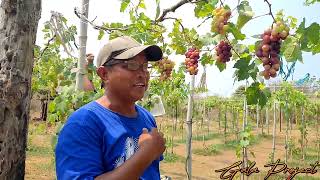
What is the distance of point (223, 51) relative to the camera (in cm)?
215

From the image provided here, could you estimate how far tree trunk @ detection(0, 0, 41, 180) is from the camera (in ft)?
5.40

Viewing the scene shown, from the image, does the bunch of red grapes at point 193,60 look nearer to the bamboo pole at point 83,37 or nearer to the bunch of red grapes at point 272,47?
the bamboo pole at point 83,37

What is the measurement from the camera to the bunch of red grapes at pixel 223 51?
213 centimetres

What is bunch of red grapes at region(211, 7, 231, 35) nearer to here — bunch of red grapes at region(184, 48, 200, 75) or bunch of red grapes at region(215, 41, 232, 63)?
bunch of red grapes at region(215, 41, 232, 63)

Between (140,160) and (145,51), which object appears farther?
(145,51)

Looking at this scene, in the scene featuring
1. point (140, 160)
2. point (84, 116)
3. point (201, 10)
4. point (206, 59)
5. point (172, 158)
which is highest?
point (201, 10)

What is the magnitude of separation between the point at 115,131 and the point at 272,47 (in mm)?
785

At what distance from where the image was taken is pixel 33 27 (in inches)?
67.8

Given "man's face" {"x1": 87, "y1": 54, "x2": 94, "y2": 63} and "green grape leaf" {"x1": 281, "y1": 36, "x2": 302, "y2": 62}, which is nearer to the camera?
"green grape leaf" {"x1": 281, "y1": 36, "x2": 302, "y2": 62}

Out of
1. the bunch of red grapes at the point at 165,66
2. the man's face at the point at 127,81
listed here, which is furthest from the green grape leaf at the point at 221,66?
the bunch of red grapes at the point at 165,66

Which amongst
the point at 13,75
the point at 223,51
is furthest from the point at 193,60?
the point at 13,75

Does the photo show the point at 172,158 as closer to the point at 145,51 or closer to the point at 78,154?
the point at 145,51

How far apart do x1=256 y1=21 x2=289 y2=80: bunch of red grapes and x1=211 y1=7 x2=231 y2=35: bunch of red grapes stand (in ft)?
0.80

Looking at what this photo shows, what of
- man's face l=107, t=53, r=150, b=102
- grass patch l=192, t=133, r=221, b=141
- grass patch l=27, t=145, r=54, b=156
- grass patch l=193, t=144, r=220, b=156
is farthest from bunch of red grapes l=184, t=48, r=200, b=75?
grass patch l=192, t=133, r=221, b=141
